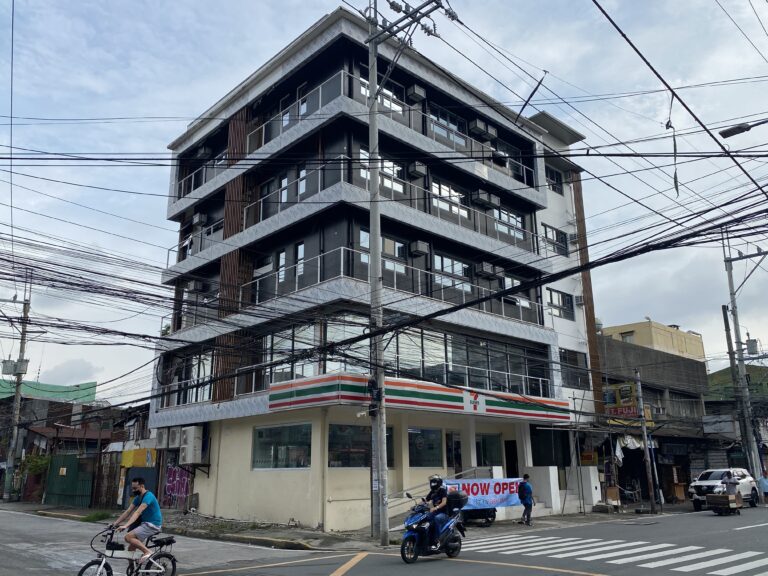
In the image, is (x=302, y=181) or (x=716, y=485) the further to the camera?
(x=716, y=485)

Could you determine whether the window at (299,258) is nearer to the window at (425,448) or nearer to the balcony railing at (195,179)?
the window at (425,448)

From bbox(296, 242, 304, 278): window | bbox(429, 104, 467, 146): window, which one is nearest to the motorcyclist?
bbox(296, 242, 304, 278): window

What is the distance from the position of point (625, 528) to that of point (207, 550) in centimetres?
1232

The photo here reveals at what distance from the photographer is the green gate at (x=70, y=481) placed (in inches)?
1208

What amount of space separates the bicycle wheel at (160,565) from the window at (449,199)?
17.8 metres

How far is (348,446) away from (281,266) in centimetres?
745

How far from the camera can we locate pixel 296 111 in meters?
24.5

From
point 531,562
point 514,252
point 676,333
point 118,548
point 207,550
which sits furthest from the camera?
point 676,333

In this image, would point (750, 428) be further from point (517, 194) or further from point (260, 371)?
point (260, 371)

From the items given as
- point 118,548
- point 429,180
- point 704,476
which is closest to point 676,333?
point 704,476

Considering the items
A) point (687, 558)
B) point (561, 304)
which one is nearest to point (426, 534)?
point (687, 558)

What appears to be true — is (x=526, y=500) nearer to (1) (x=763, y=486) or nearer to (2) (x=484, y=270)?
(2) (x=484, y=270)

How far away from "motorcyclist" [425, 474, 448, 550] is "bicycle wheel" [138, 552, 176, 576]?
5.00m

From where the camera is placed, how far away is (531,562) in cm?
1230
